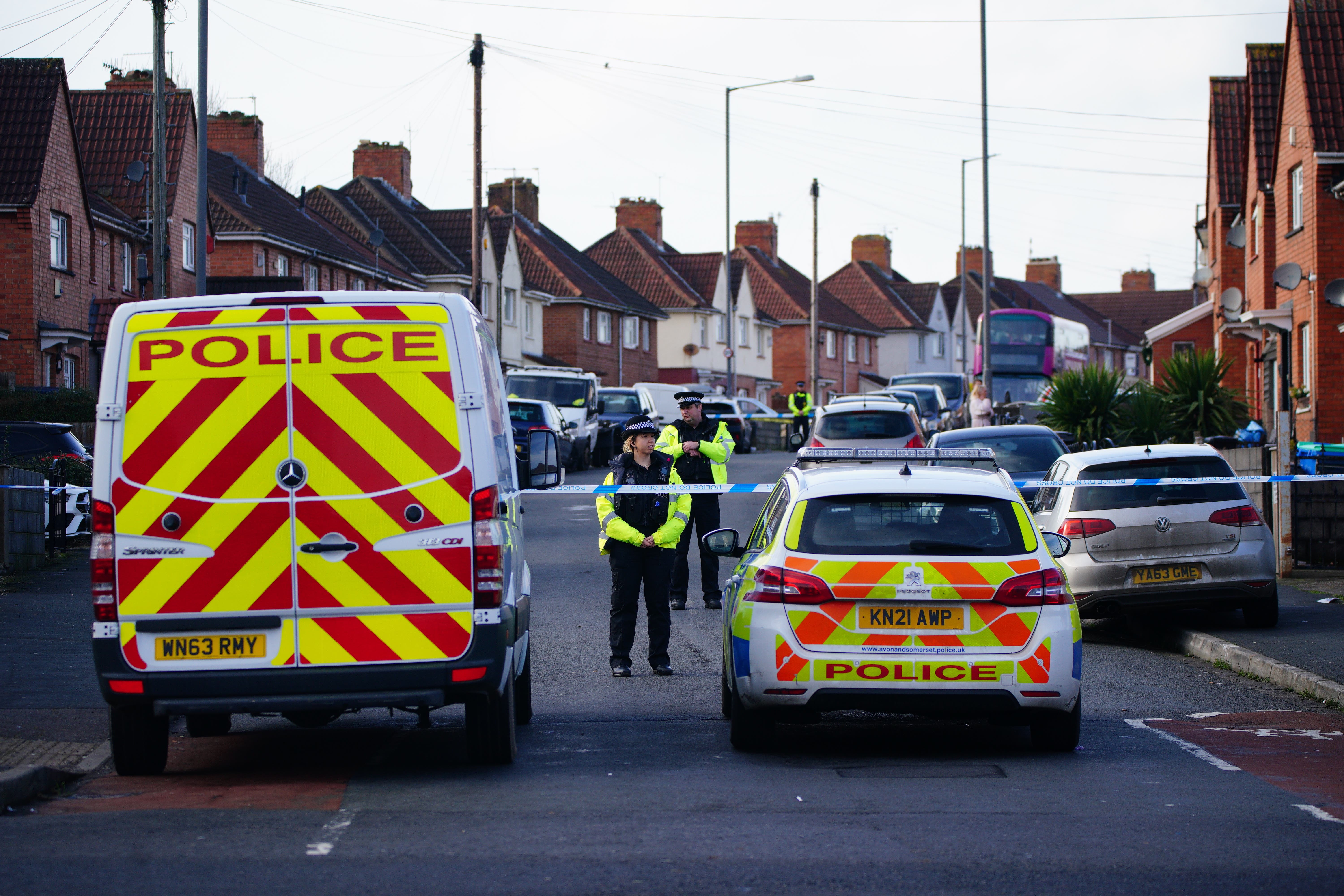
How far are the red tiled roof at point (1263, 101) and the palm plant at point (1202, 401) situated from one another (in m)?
8.77

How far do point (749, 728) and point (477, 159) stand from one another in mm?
28934

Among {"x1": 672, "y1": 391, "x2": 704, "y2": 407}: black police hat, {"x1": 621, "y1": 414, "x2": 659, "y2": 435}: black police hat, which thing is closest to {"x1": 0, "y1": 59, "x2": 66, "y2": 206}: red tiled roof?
{"x1": 672, "y1": 391, "x2": 704, "y2": 407}: black police hat

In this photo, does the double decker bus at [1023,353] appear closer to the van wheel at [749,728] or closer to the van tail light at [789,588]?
the van wheel at [749,728]

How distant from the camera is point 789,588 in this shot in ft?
25.4

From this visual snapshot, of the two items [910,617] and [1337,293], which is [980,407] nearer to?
[1337,293]

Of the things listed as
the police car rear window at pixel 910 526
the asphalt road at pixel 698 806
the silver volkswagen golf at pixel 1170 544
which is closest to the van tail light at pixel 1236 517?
the silver volkswagen golf at pixel 1170 544

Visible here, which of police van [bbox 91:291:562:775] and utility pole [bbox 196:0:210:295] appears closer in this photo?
police van [bbox 91:291:562:775]

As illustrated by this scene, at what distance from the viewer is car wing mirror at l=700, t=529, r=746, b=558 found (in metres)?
9.19

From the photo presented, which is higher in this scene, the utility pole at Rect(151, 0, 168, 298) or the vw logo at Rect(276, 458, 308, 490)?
the utility pole at Rect(151, 0, 168, 298)

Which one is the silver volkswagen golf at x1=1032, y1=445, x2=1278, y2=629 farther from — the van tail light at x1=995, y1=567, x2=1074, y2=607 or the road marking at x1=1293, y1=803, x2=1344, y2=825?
the road marking at x1=1293, y1=803, x2=1344, y2=825

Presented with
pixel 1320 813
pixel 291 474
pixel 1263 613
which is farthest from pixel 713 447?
pixel 1320 813

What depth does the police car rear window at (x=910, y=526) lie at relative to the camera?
782 cm

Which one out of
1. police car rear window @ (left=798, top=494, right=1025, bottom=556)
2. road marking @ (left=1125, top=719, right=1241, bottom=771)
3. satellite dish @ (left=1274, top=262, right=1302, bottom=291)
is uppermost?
satellite dish @ (left=1274, top=262, right=1302, bottom=291)

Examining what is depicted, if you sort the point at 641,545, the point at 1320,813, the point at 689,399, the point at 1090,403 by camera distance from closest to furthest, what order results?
the point at 1320,813
the point at 641,545
the point at 689,399
the point at 1090,403
